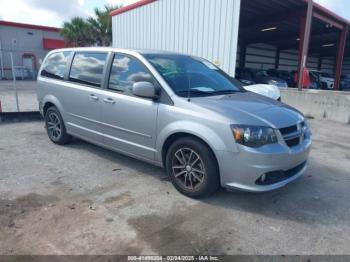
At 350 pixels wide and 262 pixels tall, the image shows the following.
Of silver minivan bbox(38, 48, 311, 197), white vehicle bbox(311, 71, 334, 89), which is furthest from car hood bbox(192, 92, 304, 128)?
white vehicle bbox(311, 71, 334, 89)

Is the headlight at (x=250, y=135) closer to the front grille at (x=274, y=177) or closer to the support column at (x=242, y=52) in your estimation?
the front grille at (x=274, y=177)

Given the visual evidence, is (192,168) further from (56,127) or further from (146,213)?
(56,127)

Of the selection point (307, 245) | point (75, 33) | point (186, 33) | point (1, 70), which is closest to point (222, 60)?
point (186, 33)

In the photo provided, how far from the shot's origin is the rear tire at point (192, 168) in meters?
3.18

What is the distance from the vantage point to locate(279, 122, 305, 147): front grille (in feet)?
10.4

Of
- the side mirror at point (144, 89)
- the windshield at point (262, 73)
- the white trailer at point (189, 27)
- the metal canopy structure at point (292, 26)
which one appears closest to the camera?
the side mirror at point (144, 89)

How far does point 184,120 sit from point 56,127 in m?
3.10

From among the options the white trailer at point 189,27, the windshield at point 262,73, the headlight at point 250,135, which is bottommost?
the headlight at point 250,135

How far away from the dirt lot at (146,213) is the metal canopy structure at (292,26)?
803cm

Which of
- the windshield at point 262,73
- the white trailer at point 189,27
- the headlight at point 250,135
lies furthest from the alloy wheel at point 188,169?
the windshield at point 262,73

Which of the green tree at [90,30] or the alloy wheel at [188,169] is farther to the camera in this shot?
the green tree at [90,30]

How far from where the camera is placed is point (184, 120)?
3.31 meters

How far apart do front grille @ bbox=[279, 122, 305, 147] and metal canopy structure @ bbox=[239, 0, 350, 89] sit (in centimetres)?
773

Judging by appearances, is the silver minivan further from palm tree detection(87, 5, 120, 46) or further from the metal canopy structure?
palm tree detection(87, 5, 120, 46)
